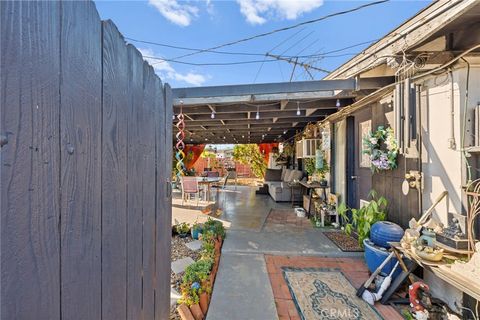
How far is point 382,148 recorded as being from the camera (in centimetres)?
316

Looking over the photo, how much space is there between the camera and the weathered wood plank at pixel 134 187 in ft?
2.69

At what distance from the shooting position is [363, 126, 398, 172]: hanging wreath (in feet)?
9.52

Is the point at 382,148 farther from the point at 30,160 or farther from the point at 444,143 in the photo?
the point at 30,160

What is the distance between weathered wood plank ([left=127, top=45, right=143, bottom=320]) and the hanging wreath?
2.98 metres

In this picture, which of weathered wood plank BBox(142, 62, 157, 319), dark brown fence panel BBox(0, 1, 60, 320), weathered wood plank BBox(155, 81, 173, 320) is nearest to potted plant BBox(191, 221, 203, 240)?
weathered wood plank BBox(155, 81, 173, 320)

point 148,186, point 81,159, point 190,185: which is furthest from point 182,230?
point 81,159

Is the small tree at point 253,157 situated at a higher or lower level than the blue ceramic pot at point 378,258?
higher

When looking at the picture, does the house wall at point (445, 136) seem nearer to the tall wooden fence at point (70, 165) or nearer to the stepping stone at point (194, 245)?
the tall wooden fence at point (70, 165)

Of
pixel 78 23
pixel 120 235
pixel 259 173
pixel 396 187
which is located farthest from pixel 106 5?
pixel 259 173

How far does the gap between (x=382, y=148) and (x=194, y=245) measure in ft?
10.5

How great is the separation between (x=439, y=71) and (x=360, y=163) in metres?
1.91

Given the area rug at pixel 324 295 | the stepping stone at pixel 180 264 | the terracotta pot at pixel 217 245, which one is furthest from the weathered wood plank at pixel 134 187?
the terracotta pot at pixel 217 245

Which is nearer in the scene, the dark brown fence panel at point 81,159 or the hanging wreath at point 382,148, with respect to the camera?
the dark brown fence panel at point 81,159

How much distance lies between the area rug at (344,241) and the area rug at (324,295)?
71cm
